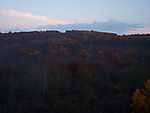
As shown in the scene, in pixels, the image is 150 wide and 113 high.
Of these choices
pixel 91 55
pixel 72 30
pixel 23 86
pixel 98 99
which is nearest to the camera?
pixel 98 99

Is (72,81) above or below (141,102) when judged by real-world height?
below

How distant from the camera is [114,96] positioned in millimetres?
26422

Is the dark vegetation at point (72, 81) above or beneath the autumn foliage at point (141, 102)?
beneath

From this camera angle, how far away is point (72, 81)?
30.1 m

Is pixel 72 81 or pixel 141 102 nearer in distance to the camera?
pixel 141 102

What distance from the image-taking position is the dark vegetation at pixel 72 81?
2477cm

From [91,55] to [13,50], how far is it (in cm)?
1060

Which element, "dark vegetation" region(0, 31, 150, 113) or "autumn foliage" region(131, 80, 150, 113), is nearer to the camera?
"autumn foliage" region(131, 80, 150, 113)

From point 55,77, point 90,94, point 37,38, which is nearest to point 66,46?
point 37,38

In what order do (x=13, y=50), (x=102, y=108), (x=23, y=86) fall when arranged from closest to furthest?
(x=102, y=108) < (x=23, y=86) < (x=13, y=50)

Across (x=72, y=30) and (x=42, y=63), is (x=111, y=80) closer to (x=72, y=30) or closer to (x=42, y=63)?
(x=42, y=63)

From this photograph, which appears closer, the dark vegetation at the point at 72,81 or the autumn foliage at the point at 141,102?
the autumn foliage at the point at 141,102

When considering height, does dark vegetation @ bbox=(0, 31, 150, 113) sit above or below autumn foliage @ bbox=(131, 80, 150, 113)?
below

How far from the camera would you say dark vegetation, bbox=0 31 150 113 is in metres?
24.8
